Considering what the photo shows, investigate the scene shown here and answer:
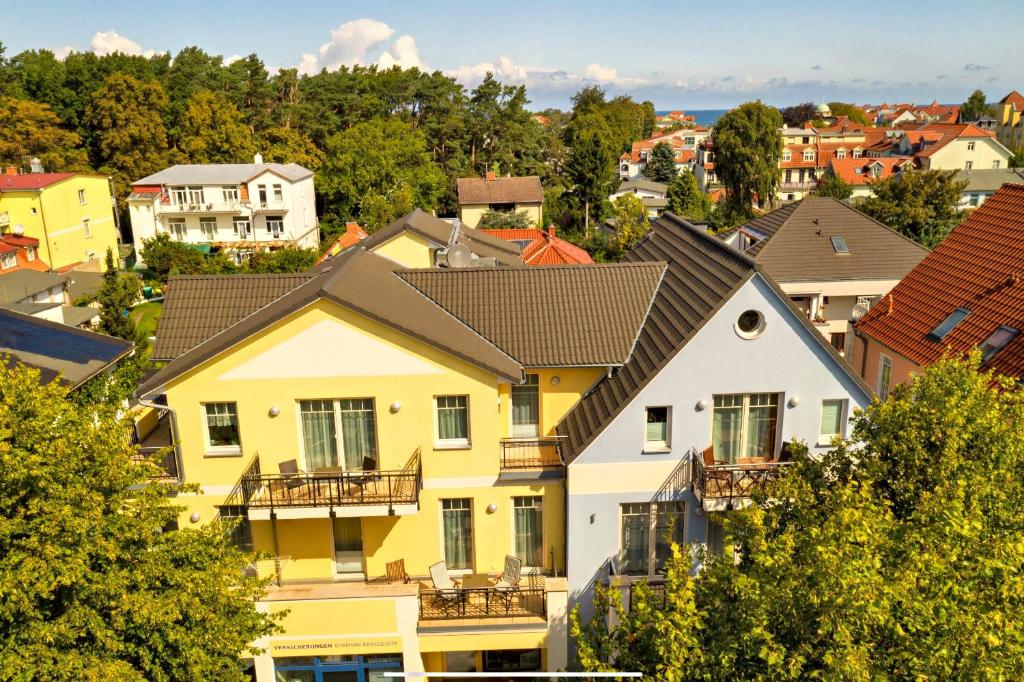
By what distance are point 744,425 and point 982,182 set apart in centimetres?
8480

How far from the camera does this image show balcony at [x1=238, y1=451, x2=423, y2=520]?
1653cm

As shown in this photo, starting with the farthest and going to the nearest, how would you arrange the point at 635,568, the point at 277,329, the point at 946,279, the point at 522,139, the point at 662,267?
the point at 522,139, the point at 946,279, the point at 662,267, the point at 635,568, the point at 277,329

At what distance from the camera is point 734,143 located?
82188 millimetres

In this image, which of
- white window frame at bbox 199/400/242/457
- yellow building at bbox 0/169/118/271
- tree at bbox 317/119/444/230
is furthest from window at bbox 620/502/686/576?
yellow building at bbox 0/169/118/271

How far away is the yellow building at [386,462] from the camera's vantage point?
16.7 m

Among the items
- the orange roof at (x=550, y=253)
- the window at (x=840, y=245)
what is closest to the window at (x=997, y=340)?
the window at (x=840, y=245)

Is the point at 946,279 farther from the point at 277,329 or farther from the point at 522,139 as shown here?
the point at 522,139

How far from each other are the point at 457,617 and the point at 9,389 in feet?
35.2

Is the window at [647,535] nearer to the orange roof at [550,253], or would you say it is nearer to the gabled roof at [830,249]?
the gabled roof at [830,249]

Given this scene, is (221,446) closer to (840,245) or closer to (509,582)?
(509,582)

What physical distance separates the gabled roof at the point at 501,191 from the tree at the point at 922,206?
39.7 meters

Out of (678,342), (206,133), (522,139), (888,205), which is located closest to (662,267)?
(678,342)

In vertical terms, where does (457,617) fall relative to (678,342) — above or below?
below

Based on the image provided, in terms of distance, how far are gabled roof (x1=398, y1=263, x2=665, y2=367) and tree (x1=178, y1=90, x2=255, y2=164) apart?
73823mm
